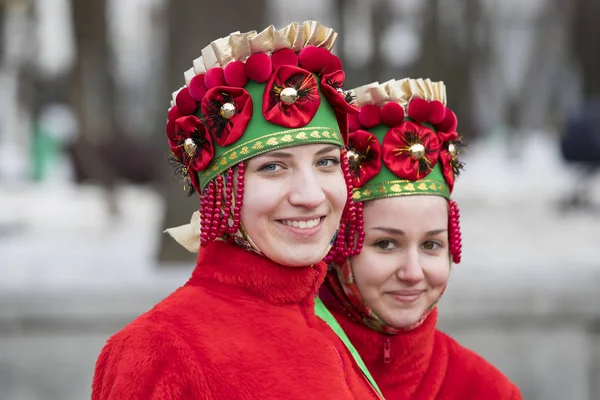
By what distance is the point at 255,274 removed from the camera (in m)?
2.30

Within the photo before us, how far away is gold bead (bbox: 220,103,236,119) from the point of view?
2270 mm

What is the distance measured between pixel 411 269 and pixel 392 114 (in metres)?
Result: 0.48

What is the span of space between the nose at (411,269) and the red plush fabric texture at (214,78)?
834 millimetres

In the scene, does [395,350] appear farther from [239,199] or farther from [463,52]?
[463,52]

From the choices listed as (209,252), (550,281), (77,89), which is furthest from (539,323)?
(77,89)

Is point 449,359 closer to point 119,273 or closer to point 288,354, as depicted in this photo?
point 288,354

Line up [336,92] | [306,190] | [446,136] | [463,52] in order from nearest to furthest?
1. [306,190]
2. [336,92]
3. [446,136]
4. [463,52]

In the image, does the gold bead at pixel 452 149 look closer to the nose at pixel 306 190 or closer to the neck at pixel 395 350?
the neck at pixel 395 350

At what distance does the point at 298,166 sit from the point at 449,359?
990mm

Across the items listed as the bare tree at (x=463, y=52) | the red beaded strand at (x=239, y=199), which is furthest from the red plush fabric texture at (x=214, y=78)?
the bare tree at (x=463, y=52)

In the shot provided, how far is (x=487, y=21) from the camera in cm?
2522

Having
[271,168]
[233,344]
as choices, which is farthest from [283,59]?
[233,344]

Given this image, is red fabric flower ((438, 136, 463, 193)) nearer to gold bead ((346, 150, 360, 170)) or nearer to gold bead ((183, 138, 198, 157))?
gold bead ((346, 150, 360, 170))

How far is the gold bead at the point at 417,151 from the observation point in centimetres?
277
